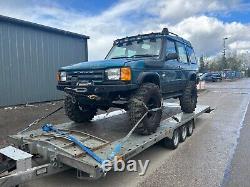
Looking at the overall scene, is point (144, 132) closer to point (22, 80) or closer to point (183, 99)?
point (183, 99)

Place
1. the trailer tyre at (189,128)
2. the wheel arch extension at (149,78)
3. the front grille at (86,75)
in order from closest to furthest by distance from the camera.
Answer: the front grille at (86,75), the wheel arch extension at (149,78), the trailer tyre at (189,128)

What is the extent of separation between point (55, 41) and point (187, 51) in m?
8.42

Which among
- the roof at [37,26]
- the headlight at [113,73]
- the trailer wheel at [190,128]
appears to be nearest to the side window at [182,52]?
the trailer wheel at [190,128]

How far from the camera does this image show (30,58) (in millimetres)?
13500

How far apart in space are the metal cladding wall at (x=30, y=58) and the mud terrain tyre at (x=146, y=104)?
27.4 feet

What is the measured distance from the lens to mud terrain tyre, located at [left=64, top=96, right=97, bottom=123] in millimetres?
6645

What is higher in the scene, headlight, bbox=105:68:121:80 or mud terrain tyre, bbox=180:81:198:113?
headlight, bbox=105:68:121:80

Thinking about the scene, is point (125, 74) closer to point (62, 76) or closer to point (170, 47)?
point (62, 76)

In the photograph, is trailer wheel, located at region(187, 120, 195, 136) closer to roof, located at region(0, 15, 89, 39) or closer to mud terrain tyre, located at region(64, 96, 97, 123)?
mud terrain tyre, located at region(64, 96, 97, 123)

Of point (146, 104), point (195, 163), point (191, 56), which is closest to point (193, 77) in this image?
point (191, 56)

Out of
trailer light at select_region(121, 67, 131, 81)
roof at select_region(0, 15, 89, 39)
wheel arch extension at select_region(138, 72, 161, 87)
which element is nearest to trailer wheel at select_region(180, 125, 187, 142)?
wheel arch extension at select_region(138, 72, 161, 87)

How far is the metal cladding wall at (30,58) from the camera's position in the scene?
12281 millimetres

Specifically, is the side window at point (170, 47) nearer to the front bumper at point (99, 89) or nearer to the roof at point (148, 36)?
the roof at point (148, 36)

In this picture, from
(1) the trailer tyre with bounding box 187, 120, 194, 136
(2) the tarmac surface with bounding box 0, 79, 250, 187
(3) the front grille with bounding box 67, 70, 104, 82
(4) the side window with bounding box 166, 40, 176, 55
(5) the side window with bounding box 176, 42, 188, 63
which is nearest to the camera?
(2) the tarmac surface with bounding box 0, 79, 250, 187
